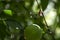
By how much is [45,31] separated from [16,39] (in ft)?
0.84

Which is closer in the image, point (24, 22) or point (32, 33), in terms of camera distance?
point (32, 33)

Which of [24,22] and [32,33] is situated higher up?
[32,33]

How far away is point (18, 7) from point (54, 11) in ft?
2.07

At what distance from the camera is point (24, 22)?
1784mm

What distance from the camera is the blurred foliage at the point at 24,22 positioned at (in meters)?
1.14

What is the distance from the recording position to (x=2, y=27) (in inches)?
51.5

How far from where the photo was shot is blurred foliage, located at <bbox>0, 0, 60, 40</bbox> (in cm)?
114

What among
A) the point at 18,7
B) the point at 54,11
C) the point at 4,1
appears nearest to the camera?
the point at 18,7

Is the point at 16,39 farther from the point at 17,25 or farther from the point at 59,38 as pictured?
the point at 59,38

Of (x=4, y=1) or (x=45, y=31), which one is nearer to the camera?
(x=45, y=31)

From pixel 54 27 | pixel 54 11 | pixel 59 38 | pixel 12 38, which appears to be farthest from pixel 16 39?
pixel 54 11

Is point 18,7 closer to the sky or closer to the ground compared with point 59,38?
closer to the sky

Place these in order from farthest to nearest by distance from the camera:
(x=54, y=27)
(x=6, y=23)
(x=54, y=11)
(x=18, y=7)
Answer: (x=54, y=11) < (x=54, y=27) < (x=18, y=7) < (x=6, y=23)

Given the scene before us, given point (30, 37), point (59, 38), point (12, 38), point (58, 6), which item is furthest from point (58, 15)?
point (30, 37)
